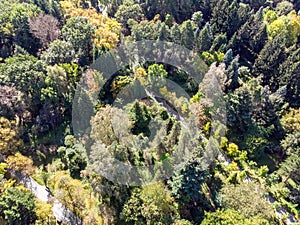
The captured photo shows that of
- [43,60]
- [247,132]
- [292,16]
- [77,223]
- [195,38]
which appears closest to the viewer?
[77,223]

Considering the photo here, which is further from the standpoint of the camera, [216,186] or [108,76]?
[108,76]

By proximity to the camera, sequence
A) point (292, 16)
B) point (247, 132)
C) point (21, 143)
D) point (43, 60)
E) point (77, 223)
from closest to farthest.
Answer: point (77, 223) → point (21, 143) → point (247, 132) → point (43, 60) → point (292, 16)

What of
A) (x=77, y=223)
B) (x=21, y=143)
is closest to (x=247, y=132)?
(x=77, y=223)

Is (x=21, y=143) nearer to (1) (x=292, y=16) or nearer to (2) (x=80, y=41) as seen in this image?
(2) (x=80, y=41)

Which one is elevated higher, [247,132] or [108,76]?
[247,132]

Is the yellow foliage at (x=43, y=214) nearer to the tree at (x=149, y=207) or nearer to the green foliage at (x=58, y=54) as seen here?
the tree at (x=149, y=207)

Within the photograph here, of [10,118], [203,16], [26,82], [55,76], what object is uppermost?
[203,16]

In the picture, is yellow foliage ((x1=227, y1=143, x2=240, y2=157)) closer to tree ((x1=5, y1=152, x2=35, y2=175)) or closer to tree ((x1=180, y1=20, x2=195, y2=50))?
tree ((x1=180, y1=20, x2=195, y2=50))
